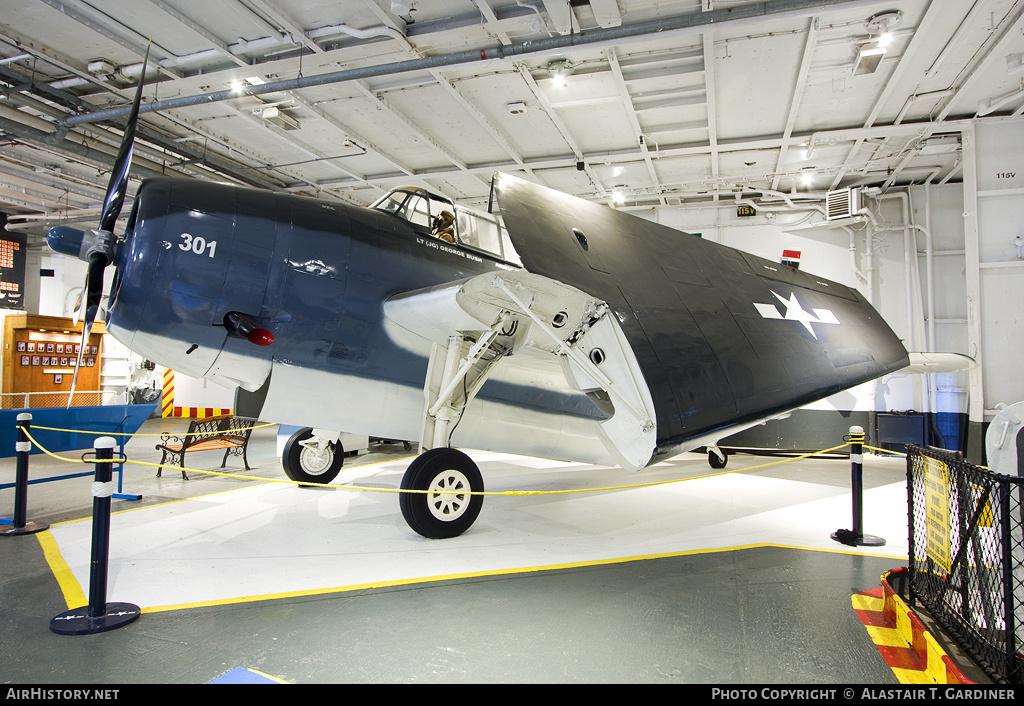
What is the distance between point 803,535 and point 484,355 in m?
3.54

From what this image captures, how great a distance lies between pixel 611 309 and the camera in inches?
159

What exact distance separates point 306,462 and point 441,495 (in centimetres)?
270

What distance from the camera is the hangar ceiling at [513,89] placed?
6613 mm

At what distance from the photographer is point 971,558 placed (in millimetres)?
2932

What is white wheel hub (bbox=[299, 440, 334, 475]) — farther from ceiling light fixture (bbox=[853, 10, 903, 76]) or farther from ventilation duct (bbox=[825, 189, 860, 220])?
ventilation duct (bbox=[825, 189, 860, 220])

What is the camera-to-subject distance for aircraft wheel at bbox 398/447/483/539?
183 inches

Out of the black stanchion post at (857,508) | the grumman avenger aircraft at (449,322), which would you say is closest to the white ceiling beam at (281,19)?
the grumman avenger aircraft at (449,322)

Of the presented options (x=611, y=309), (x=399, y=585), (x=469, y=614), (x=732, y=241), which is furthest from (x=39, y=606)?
(x=732, y=241)

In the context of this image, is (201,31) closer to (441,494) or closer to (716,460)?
(441,494)

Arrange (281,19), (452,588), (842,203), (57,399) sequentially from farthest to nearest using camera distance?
(57,399)
(842,203)
(281,19)
(452,588)

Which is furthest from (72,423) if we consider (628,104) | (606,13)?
(628,104)

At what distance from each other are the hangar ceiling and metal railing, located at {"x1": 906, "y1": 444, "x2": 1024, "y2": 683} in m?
5.25

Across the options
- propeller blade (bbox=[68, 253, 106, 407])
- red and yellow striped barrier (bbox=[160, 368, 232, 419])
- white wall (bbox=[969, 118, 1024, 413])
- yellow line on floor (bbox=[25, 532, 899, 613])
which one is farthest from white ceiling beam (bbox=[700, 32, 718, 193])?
red and yellow striped barrier (bbox=[160, 368, 232, 419])
